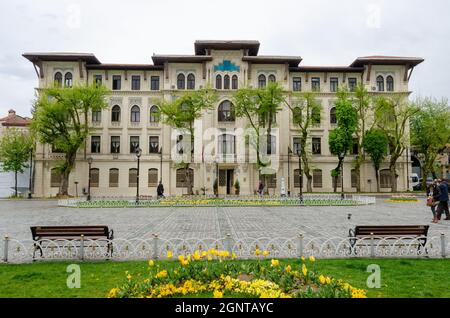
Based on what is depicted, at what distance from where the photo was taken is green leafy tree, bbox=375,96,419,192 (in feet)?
125

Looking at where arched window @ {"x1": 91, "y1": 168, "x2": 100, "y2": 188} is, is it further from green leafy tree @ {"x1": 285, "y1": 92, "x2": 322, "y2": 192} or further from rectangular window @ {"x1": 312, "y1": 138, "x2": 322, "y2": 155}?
rectangular window @ {"x1": 312, "y1": 138, "x2": 322, "y2": 155}

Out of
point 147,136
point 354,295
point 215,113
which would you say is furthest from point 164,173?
point 354,295

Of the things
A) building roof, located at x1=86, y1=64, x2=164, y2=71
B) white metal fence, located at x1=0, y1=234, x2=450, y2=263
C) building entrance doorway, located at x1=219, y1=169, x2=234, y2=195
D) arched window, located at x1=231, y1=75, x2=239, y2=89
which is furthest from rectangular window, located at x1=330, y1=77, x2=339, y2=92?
white metal fence, located at x1=0, y1=234, x2=450, y2=263

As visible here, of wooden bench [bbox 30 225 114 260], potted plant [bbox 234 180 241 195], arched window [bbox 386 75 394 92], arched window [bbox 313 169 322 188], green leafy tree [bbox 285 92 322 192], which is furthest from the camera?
arched window [bbox 386 75 394 92]

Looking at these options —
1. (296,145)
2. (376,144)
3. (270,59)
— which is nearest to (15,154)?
(270,59)

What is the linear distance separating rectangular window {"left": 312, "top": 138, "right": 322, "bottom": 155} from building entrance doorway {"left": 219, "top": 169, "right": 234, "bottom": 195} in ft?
33.0

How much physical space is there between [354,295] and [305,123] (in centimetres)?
3520

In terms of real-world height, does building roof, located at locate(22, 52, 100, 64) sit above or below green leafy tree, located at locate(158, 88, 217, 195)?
above

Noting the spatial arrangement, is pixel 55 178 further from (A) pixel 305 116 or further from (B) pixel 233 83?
(A) pixel 305 116

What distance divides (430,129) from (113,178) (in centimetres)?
3654

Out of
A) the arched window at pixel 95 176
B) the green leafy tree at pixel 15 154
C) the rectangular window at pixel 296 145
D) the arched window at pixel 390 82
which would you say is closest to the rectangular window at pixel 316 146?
the rectangular window at pixel 296 145

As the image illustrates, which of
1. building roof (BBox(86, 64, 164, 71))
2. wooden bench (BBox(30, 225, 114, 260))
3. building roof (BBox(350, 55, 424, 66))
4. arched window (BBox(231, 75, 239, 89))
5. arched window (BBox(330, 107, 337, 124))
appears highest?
building roof (BBox(350, 55, 424, 66))

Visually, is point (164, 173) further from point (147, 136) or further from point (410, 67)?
point (410, 67)
